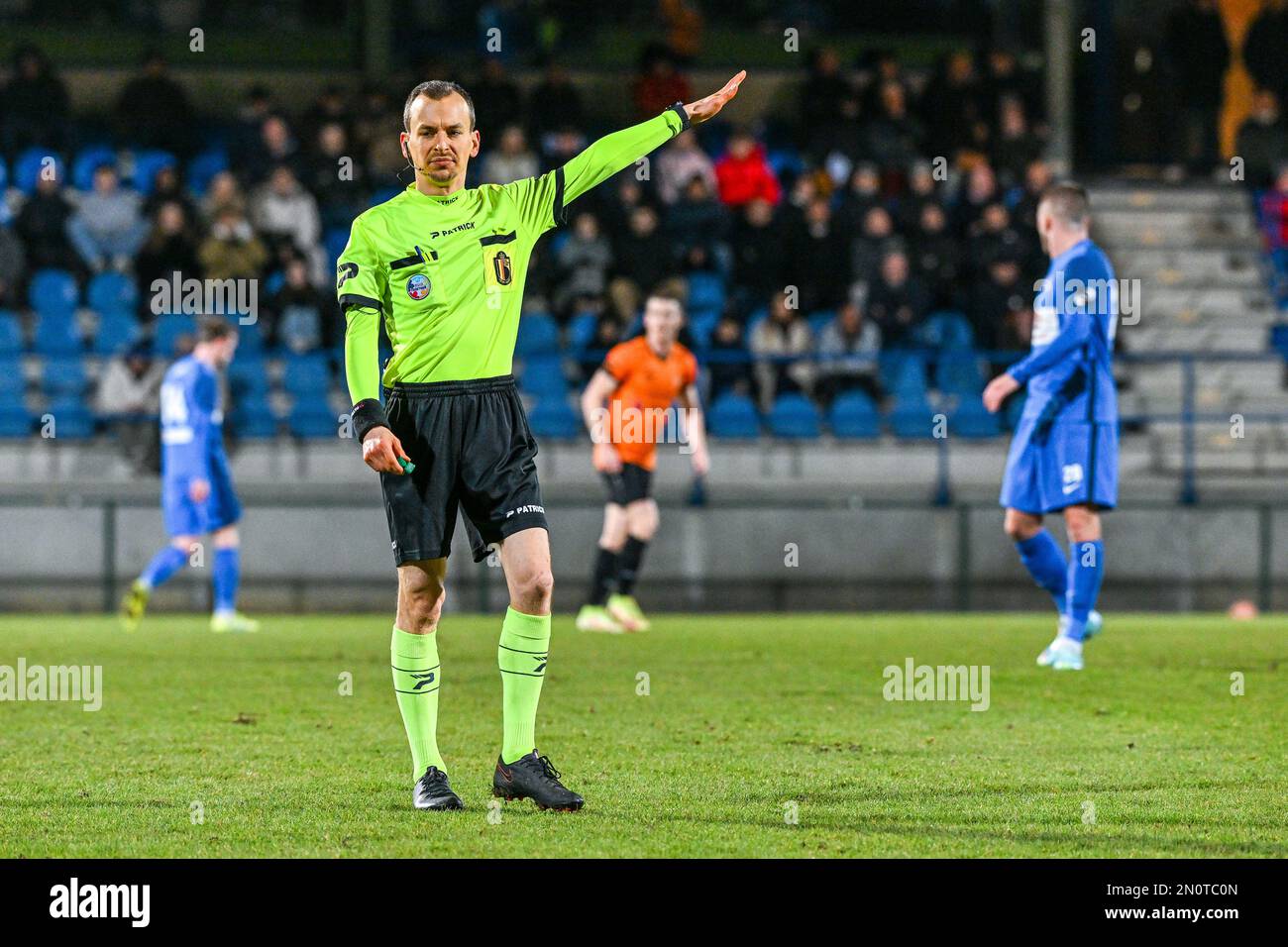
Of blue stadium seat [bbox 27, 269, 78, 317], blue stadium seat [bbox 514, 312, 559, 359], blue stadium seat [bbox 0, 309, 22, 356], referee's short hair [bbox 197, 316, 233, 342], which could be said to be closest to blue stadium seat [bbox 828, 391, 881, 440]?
blue stadium seat [bbox 514, 312, 559, 359]

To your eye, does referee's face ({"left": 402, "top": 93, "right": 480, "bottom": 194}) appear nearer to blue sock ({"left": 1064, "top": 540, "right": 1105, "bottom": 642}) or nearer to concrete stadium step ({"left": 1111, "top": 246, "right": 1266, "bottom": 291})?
blue sock ({"left": 1064, "top": 540, "right": 1105, "bottom": 642})

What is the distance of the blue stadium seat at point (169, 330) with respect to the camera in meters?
18.0

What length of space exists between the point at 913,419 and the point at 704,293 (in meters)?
2.54

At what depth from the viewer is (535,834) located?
5.49 meters

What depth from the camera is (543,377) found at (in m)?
18.0

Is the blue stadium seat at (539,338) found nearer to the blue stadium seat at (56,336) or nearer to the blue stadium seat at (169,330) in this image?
the blue stadium seat at (169,330)

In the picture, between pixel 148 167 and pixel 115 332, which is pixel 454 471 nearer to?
pixel 115 332

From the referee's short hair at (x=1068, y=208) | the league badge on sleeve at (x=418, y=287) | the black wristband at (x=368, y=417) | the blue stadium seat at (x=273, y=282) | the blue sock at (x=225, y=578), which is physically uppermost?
the blue stadium seat at (x=273, y=282)

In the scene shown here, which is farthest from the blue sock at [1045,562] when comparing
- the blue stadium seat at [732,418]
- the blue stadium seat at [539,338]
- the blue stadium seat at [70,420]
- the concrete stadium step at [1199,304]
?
the blue stadium seat at [70,420]

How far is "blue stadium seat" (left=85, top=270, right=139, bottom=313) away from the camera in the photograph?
18.6 m

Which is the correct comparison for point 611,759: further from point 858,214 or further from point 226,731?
point 858,214

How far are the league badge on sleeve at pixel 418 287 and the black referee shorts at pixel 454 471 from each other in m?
0.28
